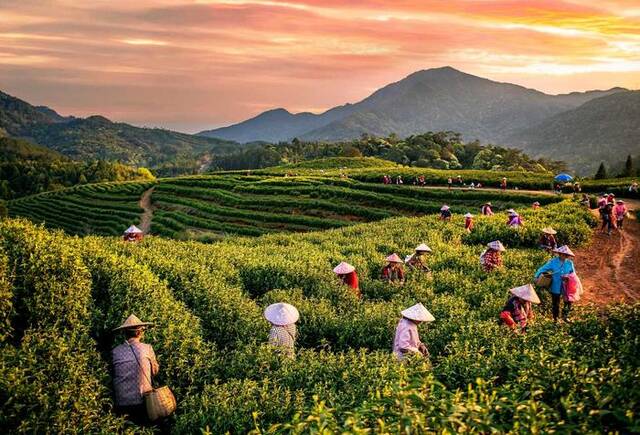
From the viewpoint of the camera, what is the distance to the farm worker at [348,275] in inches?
682

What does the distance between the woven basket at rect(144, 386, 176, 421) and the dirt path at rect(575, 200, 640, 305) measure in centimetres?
1462

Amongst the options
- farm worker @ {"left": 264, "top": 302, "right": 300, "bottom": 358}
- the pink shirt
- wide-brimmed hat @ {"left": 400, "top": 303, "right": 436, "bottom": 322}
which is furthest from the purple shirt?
wide-brimmed hat @ {"left": 400, "top": 303, "right": 436, "bottom": 322}

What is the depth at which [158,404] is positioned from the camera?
9094 millimetres

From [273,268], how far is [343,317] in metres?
6.15

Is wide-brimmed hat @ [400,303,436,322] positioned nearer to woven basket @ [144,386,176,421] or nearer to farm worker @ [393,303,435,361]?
farm worker @ [393,303,435,361]

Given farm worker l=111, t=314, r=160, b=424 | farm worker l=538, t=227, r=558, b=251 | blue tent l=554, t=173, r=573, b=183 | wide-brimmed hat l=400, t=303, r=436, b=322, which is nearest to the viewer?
farm worker l=111, t=314, r=160, b=424

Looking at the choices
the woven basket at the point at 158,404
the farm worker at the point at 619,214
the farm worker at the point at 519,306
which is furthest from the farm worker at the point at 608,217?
the woven basket at the point at 158,404

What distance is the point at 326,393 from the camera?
8305mm

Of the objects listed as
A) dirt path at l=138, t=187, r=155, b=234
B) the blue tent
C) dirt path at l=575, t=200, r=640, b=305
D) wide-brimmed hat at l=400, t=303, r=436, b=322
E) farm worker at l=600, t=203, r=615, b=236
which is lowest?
dirt path at l=138, t=187, r=155, b=234

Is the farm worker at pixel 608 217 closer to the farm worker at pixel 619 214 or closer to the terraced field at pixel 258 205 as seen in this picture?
the farm worker at pixel 619 214

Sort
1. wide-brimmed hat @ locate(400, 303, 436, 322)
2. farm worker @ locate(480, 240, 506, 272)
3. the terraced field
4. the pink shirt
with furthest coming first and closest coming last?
the terraced field, farm worker @ locate(480, 240, 506, 272), wide-brimmed hat @ locate(400, 303, 436, 322), the pink shirt

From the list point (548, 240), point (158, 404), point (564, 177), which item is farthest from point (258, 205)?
point (158, 404)

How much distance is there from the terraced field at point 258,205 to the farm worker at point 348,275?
102 ft

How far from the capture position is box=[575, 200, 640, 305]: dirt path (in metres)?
19.3
